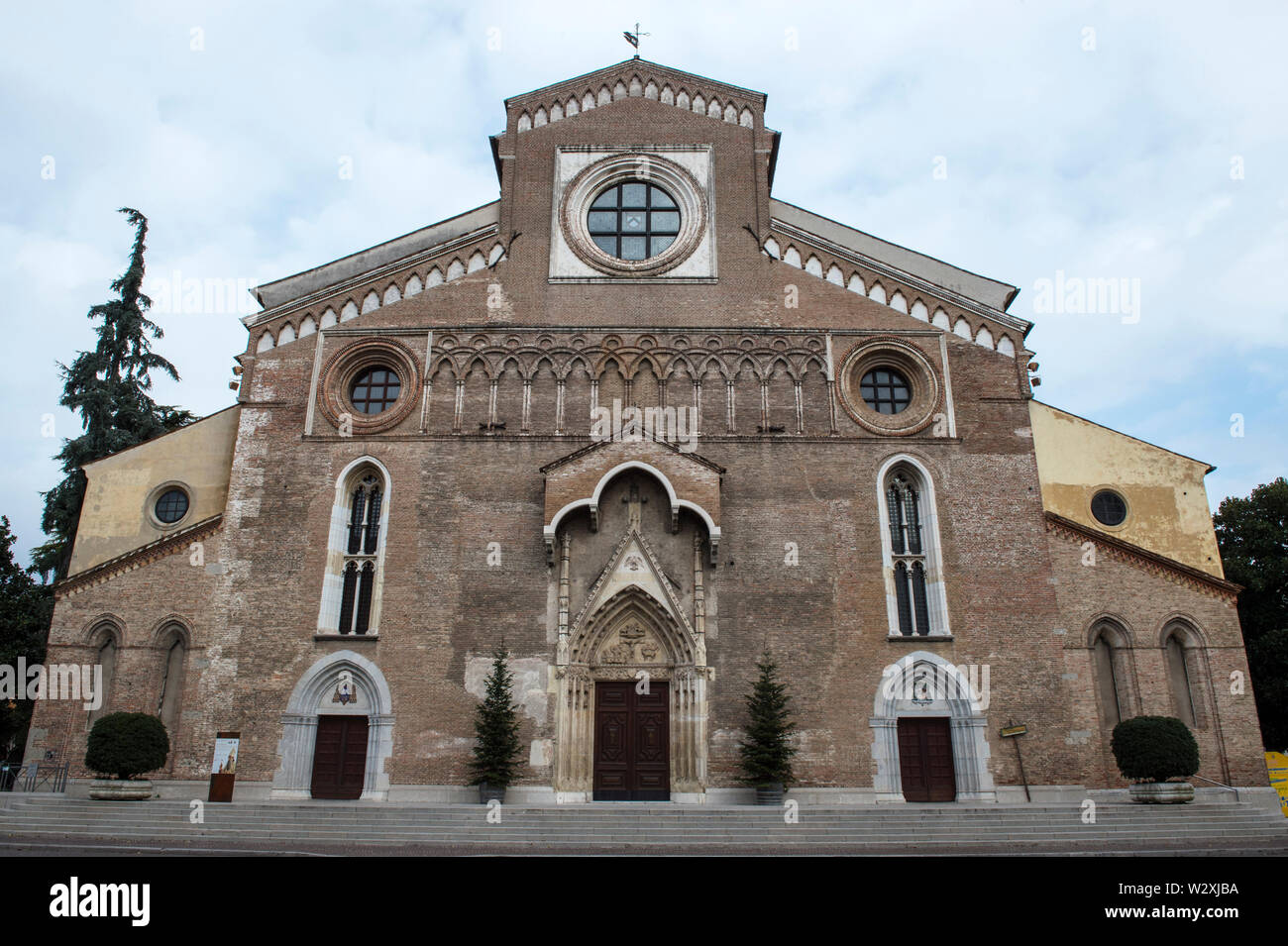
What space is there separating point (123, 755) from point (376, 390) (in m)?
9.86

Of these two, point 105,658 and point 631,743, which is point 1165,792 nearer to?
point 631,743

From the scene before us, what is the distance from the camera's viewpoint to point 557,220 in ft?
75.5

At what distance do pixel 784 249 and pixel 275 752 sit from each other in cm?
1710

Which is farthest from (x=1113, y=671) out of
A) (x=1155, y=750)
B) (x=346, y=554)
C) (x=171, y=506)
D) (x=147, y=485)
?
(x=147, y=485)

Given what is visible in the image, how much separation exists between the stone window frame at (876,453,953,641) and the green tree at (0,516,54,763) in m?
22.0

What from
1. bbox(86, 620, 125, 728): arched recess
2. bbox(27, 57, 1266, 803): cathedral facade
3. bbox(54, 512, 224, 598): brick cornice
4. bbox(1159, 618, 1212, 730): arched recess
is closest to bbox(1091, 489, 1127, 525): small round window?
bbox(27, 57, 1266, 803): cathedral facade

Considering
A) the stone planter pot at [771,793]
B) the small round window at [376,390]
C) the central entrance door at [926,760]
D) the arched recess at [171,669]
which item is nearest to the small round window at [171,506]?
the arched recess at [171,669]

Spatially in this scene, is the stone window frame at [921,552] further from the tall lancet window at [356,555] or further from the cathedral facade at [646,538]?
the tall lancet window at [356,555]

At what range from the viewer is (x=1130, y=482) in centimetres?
Answer: 2255

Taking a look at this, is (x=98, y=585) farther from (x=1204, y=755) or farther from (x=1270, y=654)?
(x=1270, y=654)

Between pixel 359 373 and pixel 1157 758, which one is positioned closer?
pixel 1157 758

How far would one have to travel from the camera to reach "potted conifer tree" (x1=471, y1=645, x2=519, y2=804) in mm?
17844

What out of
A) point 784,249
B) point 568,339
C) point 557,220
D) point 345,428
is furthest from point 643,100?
point 345,428
